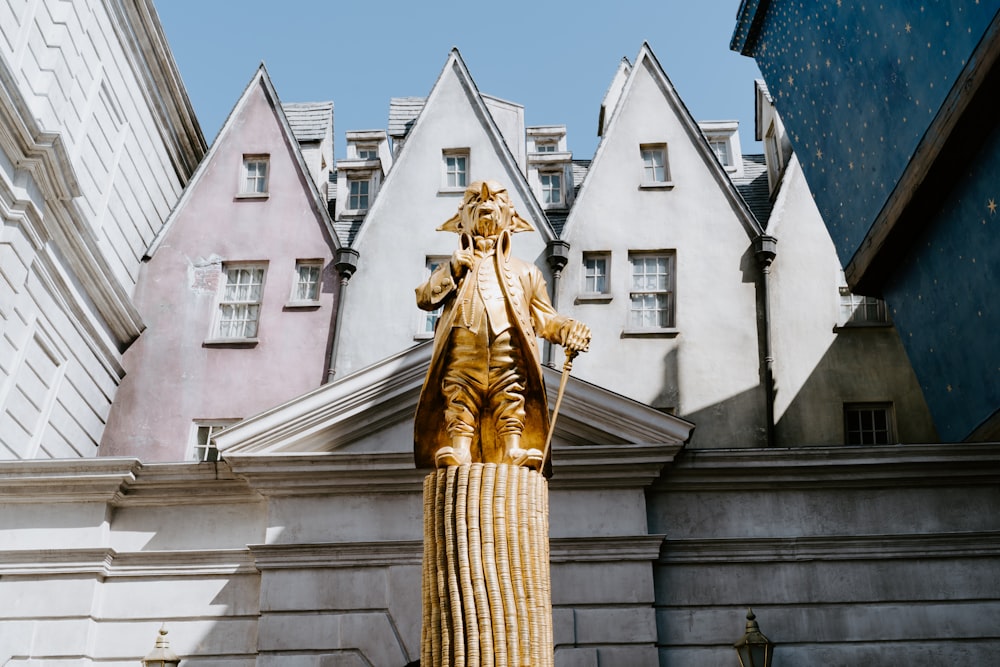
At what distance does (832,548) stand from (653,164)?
9.82 meters

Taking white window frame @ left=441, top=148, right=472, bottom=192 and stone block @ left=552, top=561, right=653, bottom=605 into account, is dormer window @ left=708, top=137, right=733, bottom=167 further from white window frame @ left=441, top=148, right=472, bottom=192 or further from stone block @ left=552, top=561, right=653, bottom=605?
stone block @ left=552, top=561, right=653, bottom=605

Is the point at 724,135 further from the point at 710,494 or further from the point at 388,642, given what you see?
the point at 388,642

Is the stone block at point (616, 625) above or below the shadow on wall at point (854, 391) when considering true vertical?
below

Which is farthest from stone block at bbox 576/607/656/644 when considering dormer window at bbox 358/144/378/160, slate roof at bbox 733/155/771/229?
dormer window at bbox 358/144/378/160

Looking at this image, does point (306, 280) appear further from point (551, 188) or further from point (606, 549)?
point (606, 549)

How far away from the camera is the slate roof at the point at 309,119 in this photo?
76.2 ft

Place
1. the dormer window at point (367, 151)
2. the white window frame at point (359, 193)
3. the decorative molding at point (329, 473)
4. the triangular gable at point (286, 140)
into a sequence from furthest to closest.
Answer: the dormer window at point (367, 151) → the white window frame at point (359, 193) → the triangular gable at point (286, 140) → the decorative molding at point (329, 473)

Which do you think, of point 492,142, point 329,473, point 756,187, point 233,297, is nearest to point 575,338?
point 329,473

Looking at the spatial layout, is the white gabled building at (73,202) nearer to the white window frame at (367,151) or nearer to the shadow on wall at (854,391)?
the white window frame at (367,151)

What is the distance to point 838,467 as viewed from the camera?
13211 millimetres

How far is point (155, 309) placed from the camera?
19.2 m

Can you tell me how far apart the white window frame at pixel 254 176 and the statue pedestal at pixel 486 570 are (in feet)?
51.2

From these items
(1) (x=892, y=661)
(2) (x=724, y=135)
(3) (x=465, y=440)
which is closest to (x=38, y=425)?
(3) (x=465, y=440)

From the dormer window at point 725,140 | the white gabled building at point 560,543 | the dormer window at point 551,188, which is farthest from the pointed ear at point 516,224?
the dormer window at point 725,140
